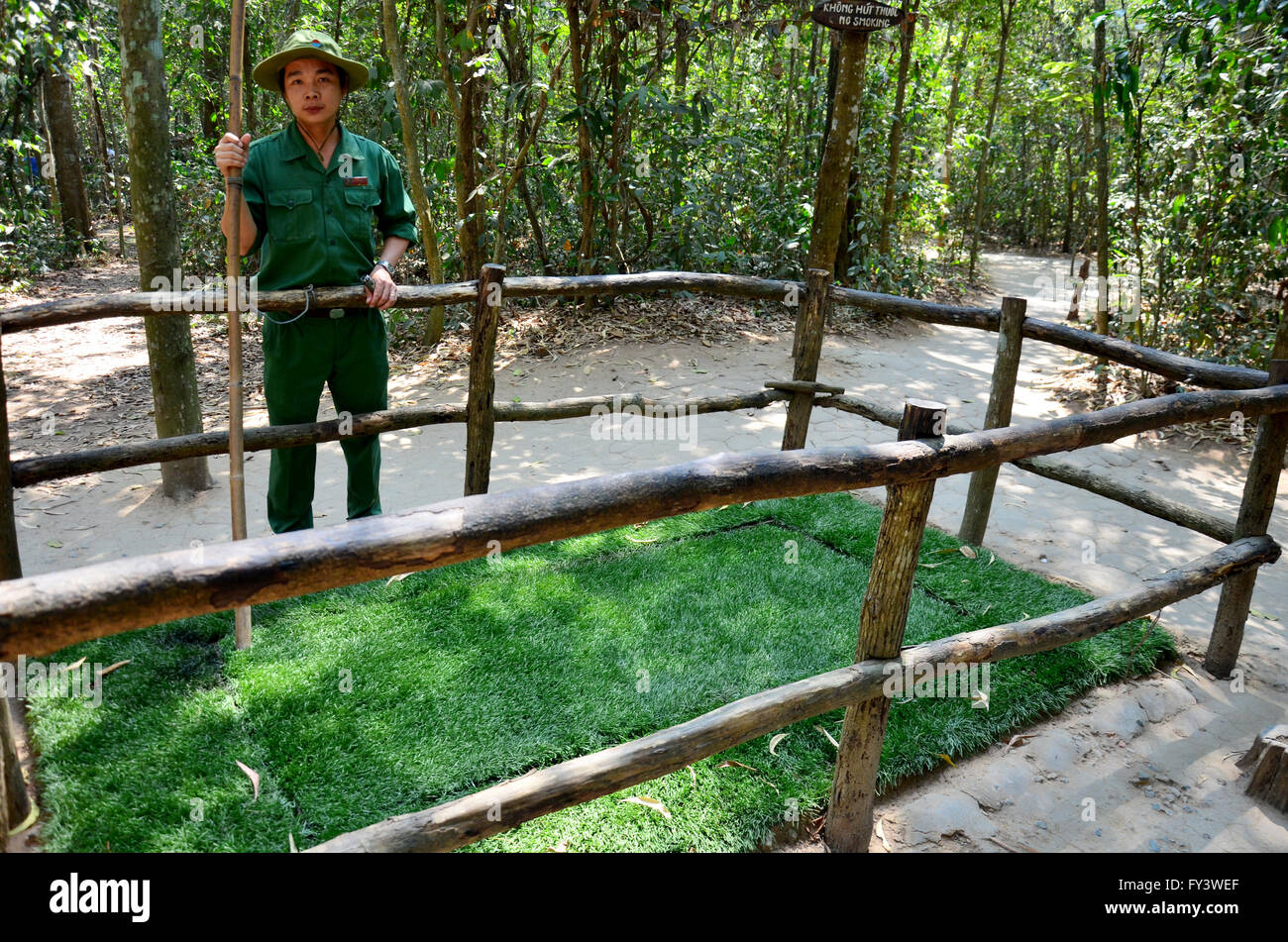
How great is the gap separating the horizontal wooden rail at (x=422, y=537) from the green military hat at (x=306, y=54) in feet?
6.45

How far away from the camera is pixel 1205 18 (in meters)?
5.02

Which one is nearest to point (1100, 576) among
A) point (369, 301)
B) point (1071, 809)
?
point (1071, 809)

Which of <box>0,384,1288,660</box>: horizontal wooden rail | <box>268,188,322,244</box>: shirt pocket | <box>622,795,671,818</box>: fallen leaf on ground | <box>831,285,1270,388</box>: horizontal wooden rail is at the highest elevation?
<box>268,188,322,244</box>: shirt pocket

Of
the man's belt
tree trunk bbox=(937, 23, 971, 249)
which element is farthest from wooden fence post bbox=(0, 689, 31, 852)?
tree trunk bbox=(937, 23, 971, 249)

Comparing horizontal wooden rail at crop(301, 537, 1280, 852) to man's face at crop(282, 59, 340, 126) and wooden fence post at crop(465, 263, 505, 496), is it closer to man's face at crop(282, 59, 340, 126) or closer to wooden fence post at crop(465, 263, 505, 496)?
wooden fence post at crop(465, 263, 505, 496)

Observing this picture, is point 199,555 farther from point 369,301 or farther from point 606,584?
point 606,584

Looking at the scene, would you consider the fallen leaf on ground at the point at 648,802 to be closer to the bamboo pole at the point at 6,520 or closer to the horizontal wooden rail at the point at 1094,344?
the bamboo pole at the point at 6,520

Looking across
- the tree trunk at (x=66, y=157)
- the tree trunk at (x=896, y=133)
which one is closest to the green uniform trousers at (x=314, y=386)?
the tree trunk at (x=896, y=133)

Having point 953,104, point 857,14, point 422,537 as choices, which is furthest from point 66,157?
point 422,537

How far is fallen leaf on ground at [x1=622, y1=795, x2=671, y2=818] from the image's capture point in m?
2.40

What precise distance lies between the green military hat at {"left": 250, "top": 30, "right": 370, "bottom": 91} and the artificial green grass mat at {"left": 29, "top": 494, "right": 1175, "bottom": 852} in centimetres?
184

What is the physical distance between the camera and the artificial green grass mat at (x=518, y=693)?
2314 mm

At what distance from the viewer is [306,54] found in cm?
287

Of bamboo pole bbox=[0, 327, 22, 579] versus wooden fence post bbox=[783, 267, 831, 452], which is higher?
wooden fence post bbox=[783, 267, 831, 452]
